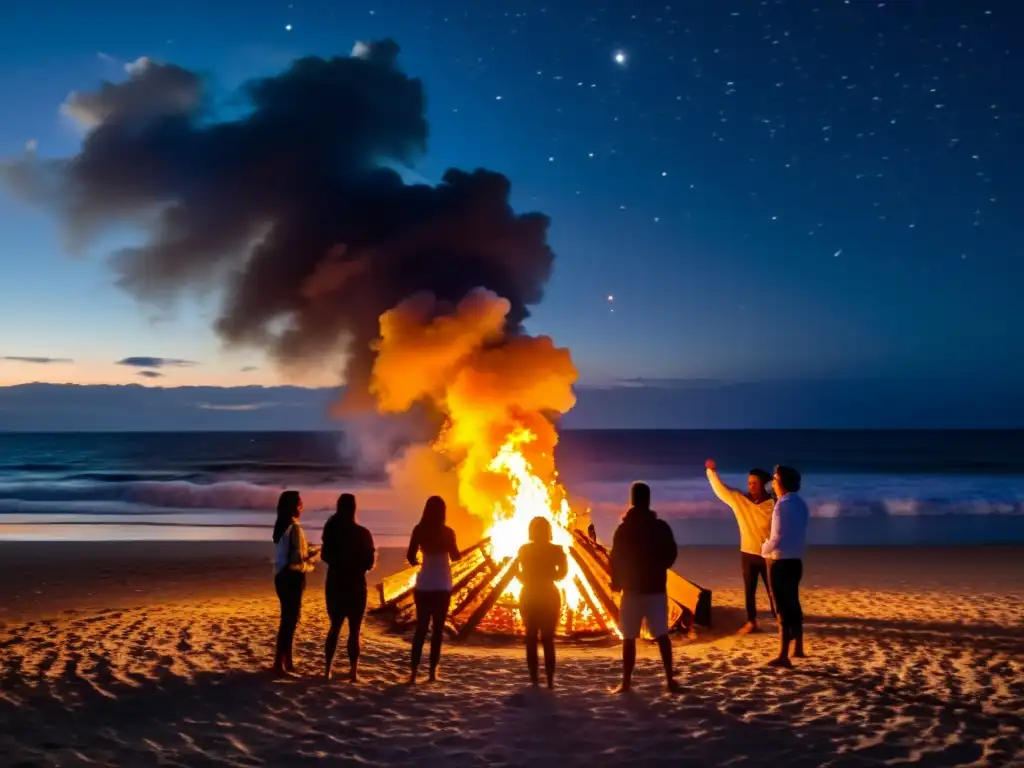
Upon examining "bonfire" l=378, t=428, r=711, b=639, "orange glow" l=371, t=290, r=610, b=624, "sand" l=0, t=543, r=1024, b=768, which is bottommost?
"sand" l=0, t=543, r=1024, b=768

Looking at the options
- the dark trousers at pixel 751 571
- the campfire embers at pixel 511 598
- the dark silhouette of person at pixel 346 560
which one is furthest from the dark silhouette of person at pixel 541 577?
the dark trousers at pixel 751 571

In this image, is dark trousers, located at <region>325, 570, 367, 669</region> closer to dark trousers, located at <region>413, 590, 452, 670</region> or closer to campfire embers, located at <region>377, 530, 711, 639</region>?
dark trousers, located at <region>413, 590, 452, 670</region>

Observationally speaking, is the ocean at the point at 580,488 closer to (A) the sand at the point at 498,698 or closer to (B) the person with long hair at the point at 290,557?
(A) the sand at the point at 498,698

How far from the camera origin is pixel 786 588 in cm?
766

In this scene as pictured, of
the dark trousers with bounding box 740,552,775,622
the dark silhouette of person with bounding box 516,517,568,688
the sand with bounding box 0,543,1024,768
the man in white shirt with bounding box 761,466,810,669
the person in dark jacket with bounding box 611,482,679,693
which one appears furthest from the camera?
the dark trousers with bounding box 740,552,775,622

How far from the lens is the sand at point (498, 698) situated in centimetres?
575

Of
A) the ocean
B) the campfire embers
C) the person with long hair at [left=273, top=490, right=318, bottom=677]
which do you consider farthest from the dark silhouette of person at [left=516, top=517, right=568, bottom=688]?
the ocean

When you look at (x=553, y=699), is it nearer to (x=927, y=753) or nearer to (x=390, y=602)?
(x=927, y=753)

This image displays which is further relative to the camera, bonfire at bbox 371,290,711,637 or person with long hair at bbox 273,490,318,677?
bonfire at bbox 371,290,711,637

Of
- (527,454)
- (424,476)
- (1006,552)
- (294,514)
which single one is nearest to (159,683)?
(294,514)

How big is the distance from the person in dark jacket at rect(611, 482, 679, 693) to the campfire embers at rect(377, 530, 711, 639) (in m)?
3.18

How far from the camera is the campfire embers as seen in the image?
995 cm

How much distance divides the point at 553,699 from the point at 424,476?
1080cm

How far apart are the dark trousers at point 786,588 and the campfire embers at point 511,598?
6.64ft
